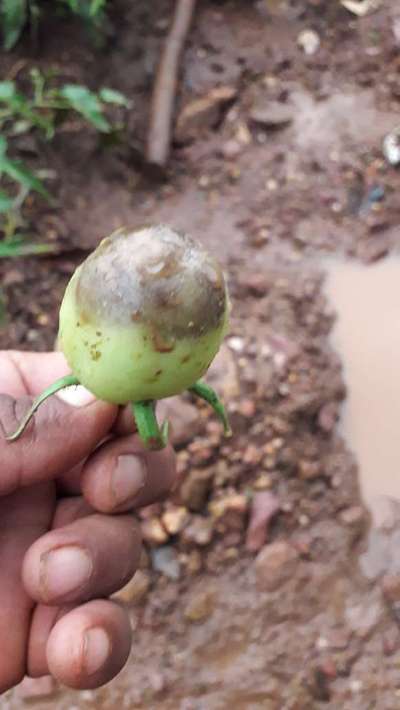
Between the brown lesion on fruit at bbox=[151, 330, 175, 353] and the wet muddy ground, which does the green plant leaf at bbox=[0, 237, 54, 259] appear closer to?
the wet muddy ground

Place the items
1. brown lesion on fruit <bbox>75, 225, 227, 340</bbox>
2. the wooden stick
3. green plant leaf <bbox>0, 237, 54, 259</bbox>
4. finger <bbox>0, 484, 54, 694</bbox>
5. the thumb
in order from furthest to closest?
the wooden stick < green plant leaf <bbox>0, 237, 54, 259</bbox> < finger <bbox>0, 484, 54, 694</bbox> < the thumb < brown lesion on fruit <bbox>75, 225, 227, 340</bbox>

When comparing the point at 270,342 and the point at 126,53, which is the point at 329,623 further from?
the point at 126,53

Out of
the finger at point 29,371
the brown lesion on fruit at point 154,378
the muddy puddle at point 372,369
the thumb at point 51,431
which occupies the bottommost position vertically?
the muddy puddle at point 372,369

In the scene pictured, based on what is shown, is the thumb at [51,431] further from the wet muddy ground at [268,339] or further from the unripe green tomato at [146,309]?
the wet muddy ground at [268,339]

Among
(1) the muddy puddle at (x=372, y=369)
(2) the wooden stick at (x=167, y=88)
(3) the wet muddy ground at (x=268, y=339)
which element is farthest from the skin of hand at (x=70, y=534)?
(2) the wooden stick at (x=167, y=88)

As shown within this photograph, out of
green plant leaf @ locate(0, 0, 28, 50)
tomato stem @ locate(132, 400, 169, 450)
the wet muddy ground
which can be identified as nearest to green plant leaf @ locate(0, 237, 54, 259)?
the wet muddy ground

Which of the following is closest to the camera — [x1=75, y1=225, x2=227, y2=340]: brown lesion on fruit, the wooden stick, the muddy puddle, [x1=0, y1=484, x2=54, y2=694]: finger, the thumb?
[x1=75, y1=225, x2=227, y2=340]: brown lesion on fruit

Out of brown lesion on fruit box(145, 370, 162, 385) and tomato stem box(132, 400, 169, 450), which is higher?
brown lesion on fruit box(145, 370, 162, 385)
